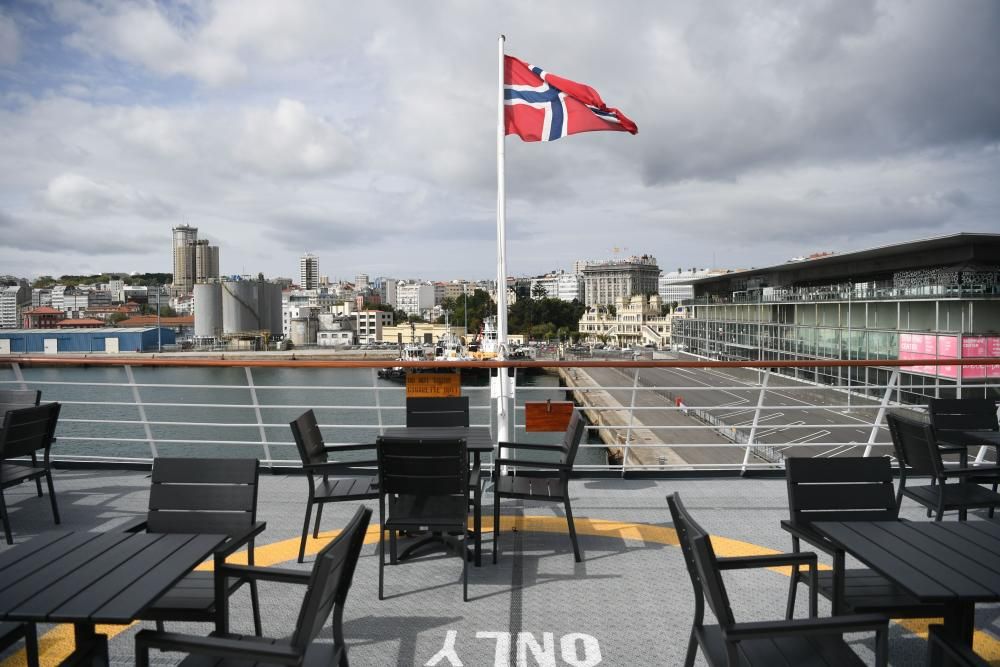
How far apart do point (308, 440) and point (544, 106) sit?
17.9 ft

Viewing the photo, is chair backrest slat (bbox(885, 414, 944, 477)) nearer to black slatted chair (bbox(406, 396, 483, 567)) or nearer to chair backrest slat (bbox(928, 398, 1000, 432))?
chair backrest slat (bbox(928, 398, 1000, 432))

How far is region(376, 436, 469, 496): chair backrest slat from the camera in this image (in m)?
3.06

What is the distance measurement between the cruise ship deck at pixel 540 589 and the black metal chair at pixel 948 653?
0.68m

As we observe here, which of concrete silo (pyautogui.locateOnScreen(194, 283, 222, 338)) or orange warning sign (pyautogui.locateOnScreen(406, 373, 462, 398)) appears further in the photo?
concrete silo (pyautogui.locateOnScreen(194, 283, 222, 338))

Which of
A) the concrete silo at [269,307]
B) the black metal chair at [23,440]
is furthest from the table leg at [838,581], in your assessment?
the concrete silo at [269,307]

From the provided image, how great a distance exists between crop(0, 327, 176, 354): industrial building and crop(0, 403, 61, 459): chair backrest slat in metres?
70.2

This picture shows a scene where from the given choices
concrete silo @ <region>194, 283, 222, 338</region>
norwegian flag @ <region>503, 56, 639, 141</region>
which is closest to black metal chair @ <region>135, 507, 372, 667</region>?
norwegian flag @ <region>503, 56, 639, 141</region>

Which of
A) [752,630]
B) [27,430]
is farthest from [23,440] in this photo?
[752,630]

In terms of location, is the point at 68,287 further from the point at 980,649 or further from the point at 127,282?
the point at 980,649

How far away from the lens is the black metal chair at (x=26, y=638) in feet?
6.01

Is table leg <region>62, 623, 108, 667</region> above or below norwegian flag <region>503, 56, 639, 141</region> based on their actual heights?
below

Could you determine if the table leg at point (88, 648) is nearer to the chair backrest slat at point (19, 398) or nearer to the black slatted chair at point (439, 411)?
the black slatted chair at point (439, 411)

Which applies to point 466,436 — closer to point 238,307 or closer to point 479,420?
point 479,420

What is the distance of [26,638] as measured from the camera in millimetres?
1823
